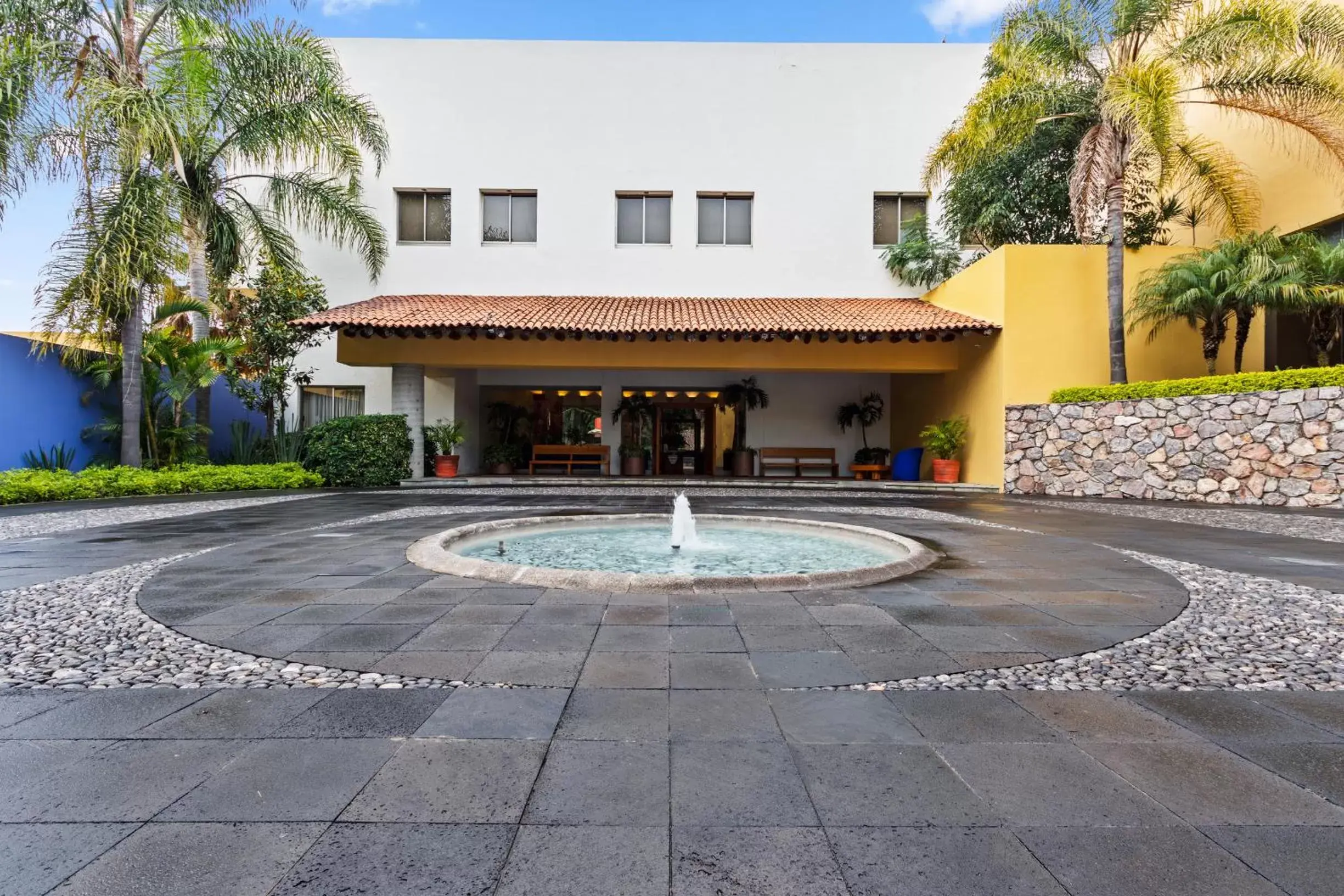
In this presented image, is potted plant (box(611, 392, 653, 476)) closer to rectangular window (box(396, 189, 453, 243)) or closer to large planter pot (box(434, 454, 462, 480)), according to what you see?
large planter pot (box(434, 454, 462, 480))

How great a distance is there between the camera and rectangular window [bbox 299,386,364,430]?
1719 centimetres

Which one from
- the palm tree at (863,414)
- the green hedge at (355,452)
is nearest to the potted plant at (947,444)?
the palm tree at (863,414)

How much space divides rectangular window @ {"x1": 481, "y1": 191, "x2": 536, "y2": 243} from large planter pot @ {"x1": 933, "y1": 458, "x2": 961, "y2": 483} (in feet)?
38.1

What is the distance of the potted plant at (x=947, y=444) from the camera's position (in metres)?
14.7

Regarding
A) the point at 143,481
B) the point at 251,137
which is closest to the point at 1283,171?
the point at 251,137

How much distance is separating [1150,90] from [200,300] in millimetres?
17871

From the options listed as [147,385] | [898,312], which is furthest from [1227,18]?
[147,385]

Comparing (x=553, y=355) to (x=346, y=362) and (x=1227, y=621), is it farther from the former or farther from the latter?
(x=1227, y=621)

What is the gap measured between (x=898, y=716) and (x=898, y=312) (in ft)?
45.9

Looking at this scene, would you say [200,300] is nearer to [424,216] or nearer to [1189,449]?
[424,216]

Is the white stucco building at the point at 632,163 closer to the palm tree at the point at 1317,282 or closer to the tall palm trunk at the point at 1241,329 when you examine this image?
the tall palm trunk at the point at 1241,329

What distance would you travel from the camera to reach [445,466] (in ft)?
50.9

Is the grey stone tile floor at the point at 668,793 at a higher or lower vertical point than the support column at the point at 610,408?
lower

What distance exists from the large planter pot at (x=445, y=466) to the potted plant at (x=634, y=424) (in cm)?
453
